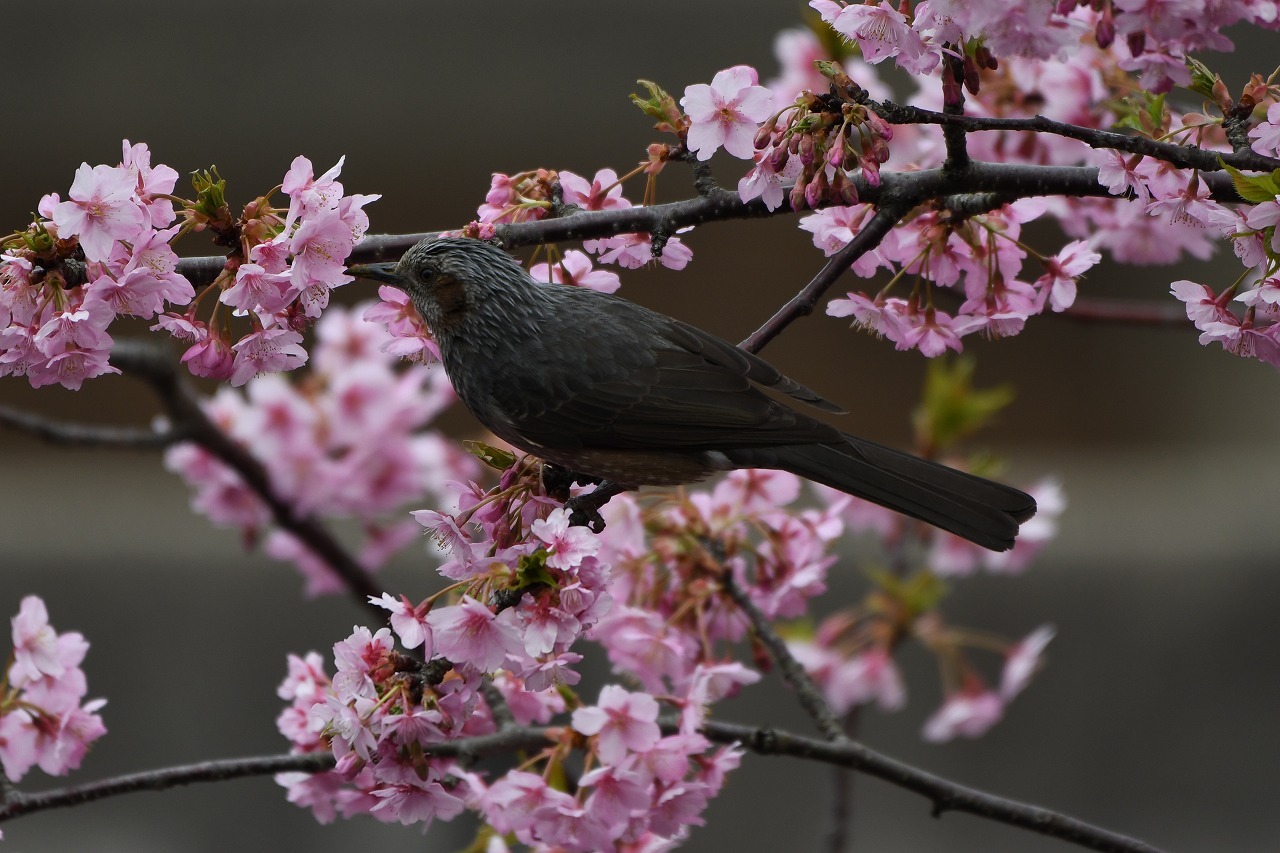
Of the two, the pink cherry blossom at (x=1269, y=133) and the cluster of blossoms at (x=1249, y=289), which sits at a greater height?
the pink cherry blossom at (x=1269, y=133)

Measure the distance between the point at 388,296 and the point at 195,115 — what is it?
11.0ft

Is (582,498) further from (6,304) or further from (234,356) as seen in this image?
(6,304)

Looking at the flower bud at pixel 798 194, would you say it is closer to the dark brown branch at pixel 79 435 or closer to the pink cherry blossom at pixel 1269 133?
the pink cherry blossom at pixel 1269 133

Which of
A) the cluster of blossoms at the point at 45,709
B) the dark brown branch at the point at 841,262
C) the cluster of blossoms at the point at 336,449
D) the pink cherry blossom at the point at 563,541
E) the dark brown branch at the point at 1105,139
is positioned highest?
the cluster of blossoms at the point at 336,449

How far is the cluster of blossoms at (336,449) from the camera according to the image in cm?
347

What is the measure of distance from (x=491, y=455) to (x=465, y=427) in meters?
3.52

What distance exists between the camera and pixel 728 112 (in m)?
1.81

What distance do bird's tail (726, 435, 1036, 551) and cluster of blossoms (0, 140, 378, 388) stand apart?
0.89 meters

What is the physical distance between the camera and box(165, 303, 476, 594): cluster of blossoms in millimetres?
3471

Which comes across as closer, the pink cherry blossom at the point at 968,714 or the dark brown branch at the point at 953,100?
the dark brown branch at the point at 953,100

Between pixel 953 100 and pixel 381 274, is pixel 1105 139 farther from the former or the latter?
pixel 381 274

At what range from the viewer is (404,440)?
362 cm

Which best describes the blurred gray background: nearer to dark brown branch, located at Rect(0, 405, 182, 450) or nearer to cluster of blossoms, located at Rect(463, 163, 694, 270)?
dark brown branch, located at Rect(0, 405, 182, 450)

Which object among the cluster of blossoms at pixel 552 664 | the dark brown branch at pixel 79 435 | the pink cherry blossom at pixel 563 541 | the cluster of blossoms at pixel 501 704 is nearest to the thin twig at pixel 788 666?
the cluster of blossoms at pixel 552 664
